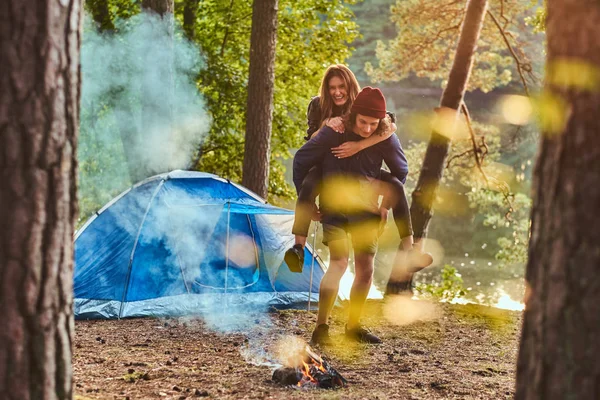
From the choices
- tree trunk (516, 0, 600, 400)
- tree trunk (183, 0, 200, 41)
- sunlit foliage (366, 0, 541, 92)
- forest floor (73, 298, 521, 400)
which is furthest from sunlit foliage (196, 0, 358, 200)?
tree trunk (516, 0, 600, 400)

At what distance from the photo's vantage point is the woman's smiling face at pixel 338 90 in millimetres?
5316

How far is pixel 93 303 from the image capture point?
6695 millimetres

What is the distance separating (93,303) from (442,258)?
22.0 metres

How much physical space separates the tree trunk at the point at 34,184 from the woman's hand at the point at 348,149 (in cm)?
293

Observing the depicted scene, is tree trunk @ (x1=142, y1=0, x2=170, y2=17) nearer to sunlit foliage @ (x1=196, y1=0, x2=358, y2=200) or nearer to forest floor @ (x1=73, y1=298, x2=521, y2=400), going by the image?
sunlit foliage @ (x1=196, y1=0, x2=358, y2=200)

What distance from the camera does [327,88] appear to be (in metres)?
5.39

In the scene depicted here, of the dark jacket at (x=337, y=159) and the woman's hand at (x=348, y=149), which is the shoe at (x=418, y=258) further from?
the woman's hand at (x=348, y=149)

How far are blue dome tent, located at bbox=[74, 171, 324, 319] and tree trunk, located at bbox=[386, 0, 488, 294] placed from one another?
1888 mm

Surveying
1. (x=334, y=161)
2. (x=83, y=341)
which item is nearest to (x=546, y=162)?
(x=334, y=161)

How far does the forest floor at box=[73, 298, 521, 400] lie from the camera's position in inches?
162

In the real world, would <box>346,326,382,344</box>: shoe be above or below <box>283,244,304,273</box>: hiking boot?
below

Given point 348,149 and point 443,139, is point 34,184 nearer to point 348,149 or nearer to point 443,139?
point 348,149

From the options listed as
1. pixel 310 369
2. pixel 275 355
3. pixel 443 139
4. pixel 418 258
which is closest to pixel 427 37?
pixel 443 139

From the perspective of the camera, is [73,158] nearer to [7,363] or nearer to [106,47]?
[7,363]
